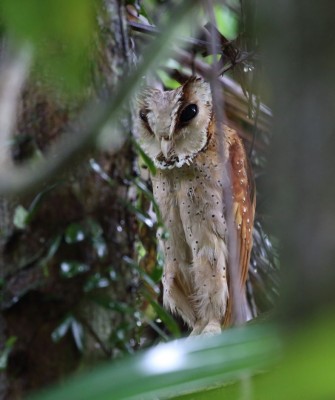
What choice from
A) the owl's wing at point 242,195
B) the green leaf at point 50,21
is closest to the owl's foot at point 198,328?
the owl's wing at point 242,195

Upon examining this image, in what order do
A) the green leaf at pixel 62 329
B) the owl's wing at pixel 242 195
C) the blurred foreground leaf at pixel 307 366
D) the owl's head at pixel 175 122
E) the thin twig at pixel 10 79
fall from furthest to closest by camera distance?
the owl's wing at pixel 242 195 → the owl's head at pixel 175 122 → the green leaf at pixel 62 329 → the thin twig at pixel 10 79 → the blurred foreground leaf at pixel 307 366

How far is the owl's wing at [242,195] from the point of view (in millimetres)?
2182

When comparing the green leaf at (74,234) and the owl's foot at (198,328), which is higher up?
the green leaf at (74,234)

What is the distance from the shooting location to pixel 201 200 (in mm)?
2188

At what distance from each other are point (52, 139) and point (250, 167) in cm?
105

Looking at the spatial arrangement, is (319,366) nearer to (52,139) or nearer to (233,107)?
(52,139)

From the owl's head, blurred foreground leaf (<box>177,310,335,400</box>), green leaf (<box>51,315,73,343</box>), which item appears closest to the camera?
blurred foreground leaf (<box>177,310,335,400</box>)

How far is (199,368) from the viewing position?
0.72 feet

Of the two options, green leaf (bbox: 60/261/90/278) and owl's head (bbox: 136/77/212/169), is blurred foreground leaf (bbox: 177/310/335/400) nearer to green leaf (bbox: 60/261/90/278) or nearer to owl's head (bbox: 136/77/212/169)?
green leaf (bbox: 60/261/90/278)

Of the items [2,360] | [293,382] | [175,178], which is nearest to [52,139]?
[2,360]

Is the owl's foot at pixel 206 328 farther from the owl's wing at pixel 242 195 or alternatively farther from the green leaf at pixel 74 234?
the green leaf at pixel 74 234

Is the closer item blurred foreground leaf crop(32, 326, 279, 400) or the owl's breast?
blurred foreground leaf crop(32, 326, 279, 400)

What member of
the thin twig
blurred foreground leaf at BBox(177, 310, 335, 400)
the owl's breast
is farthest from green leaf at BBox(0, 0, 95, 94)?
the owl's breast

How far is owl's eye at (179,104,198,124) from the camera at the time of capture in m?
2.13
